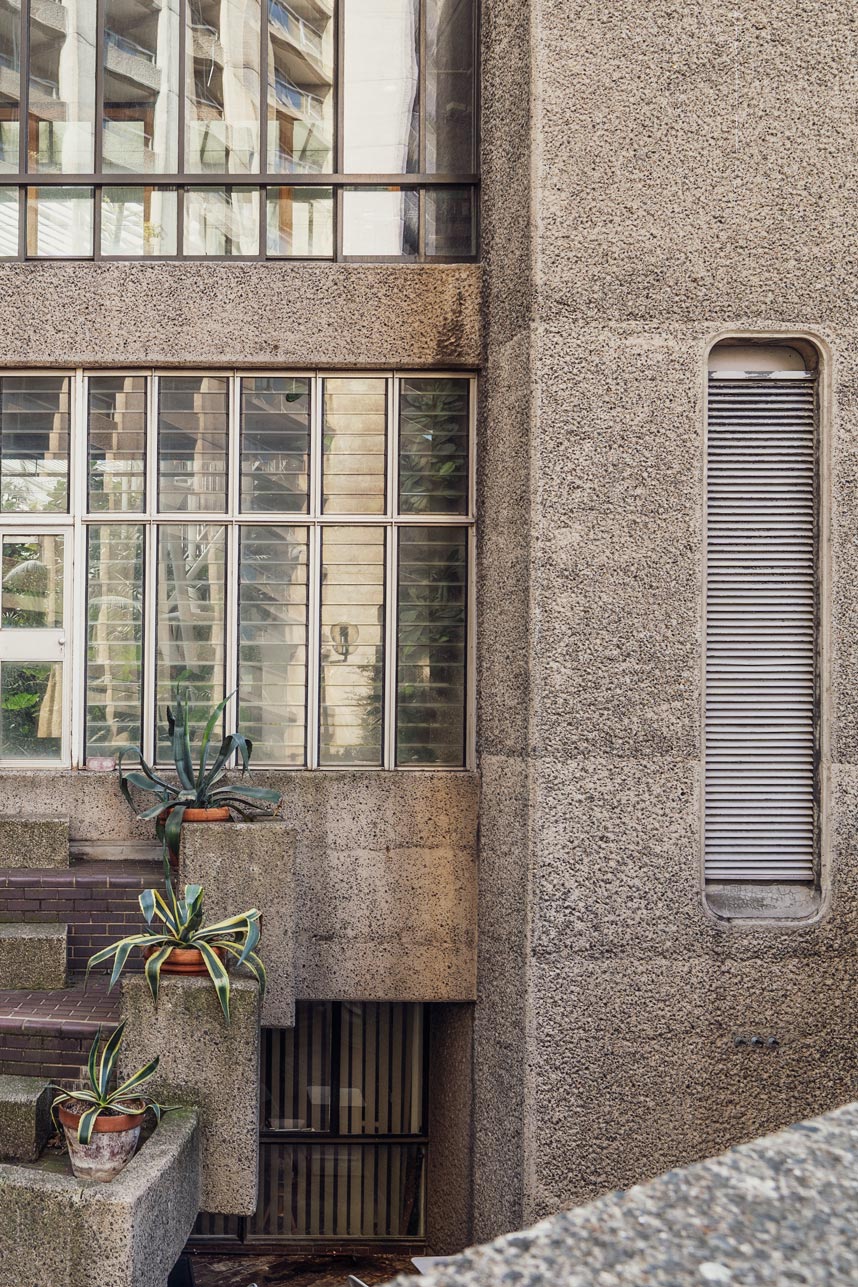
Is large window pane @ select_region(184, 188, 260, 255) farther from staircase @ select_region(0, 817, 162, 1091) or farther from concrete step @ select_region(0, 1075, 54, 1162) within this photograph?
concrete step @ select_region(0, 1075, 54, 1162)

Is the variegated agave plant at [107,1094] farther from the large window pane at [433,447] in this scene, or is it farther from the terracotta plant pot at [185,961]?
the large window pane at [433,447]

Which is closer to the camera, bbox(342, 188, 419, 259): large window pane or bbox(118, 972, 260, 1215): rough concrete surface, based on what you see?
bbox(118, 972, 260, 1215): rough concrete surface

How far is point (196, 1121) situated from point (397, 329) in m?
4.80

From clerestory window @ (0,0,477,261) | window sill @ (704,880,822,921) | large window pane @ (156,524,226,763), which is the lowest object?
window sill @ (704,880,822,921)

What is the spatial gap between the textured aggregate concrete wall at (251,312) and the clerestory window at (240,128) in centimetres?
28

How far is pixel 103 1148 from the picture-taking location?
159 inches

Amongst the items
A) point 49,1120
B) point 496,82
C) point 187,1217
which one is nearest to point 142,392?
point 496,82

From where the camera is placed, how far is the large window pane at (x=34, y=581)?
651 cm

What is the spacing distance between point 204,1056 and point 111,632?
3.04 meters

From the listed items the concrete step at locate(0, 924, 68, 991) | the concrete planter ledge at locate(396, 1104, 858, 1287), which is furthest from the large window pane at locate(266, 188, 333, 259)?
the concrete planter ledge at locate(396, 1104, 858, 1287)

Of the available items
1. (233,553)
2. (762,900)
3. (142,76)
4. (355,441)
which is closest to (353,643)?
(233,553)

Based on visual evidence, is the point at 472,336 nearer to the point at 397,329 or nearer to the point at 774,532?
the point at 397,329

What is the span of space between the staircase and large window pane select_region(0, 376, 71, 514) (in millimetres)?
2188

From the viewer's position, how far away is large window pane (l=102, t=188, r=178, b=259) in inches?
255
